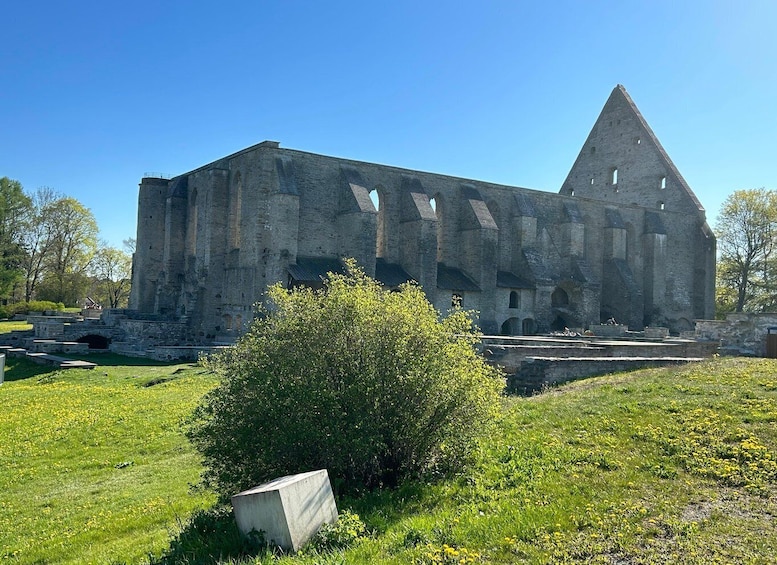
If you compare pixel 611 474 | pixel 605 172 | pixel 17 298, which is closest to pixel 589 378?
pixel 611 474

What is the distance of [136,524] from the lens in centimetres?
768

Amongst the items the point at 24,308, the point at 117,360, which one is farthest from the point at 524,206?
the point at 24,308

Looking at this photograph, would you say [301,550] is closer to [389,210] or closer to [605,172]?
[389,210]

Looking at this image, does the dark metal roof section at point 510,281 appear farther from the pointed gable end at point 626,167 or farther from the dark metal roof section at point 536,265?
the pointed gable end at point 626,167

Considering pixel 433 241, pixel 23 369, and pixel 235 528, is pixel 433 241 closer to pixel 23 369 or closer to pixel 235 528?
pixel 23 369

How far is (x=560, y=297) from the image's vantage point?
129 feet

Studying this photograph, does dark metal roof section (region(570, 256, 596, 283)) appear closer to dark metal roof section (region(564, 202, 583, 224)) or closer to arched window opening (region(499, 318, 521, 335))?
dark metal roof section (region(564, 202, 583, 224))

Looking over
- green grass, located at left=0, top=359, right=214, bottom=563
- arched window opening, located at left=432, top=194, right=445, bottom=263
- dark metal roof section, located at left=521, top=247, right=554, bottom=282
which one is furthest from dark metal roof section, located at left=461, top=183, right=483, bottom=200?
green grass, located at left=0, top=359, right=214, bottom=563

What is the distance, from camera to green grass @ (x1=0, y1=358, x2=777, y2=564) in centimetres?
554

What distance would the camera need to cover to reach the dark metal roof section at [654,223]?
42.2 meters

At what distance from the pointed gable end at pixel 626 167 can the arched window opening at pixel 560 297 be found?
978 cm

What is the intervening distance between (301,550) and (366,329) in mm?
2676

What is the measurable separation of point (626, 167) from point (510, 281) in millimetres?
17002

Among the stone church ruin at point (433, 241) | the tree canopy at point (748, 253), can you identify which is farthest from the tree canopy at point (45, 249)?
the tree canopy at point (748, 253)
